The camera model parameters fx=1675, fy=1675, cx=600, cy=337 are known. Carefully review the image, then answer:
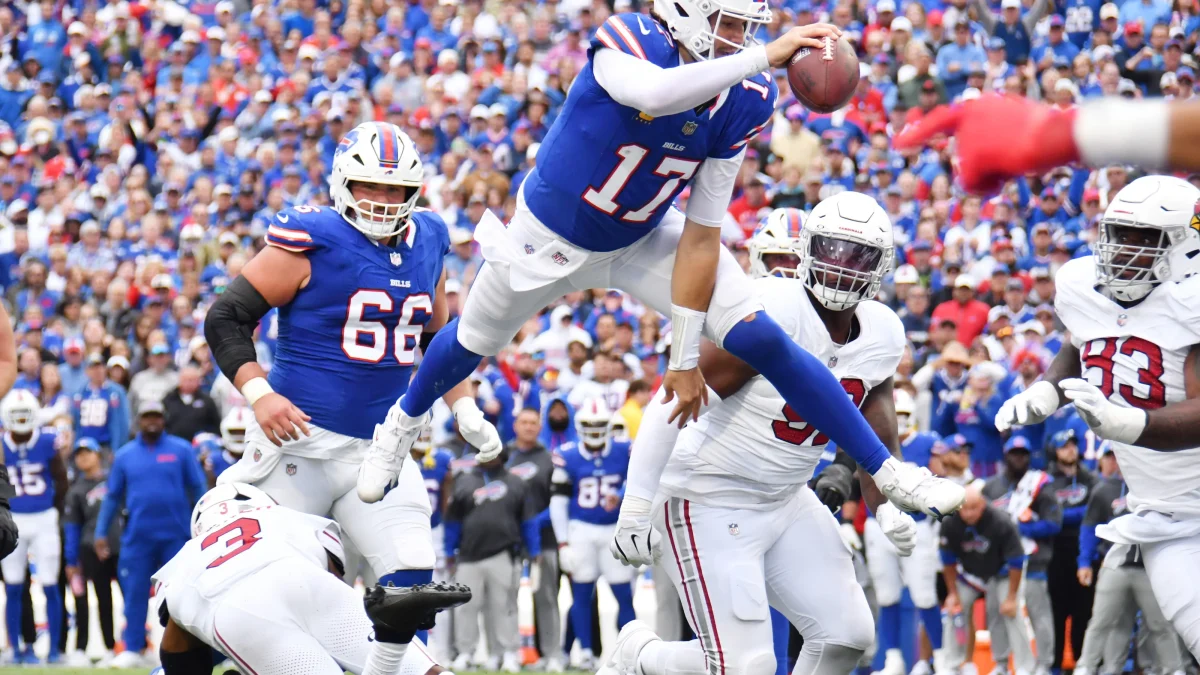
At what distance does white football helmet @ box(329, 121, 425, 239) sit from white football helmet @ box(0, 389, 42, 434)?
18.9ft

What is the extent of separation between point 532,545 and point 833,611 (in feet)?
15.5

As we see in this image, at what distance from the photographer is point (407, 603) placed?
5.27 meters

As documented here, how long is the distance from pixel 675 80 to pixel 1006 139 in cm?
165

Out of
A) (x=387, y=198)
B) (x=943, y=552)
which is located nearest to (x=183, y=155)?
(x=943, y=552)

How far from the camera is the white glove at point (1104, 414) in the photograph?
5691 millimetres

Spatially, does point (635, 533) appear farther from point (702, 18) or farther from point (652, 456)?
point (702, 18)

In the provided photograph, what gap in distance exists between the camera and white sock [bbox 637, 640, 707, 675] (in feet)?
19.5

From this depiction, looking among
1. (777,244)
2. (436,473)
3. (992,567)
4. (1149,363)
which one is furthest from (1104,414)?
(436,473)

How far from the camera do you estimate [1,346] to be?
549 cm

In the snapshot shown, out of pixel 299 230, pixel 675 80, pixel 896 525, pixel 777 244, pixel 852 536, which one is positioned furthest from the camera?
pixel 852 536

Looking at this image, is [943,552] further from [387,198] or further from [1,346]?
[1,346]

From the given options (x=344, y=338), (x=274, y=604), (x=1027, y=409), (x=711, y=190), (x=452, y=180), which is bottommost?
(x=452, y=180)

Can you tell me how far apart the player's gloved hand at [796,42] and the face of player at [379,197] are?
1750 millimetres

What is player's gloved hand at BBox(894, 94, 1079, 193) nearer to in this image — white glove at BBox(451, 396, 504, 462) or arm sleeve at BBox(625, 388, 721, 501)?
arm sleeve at BBox(625, 388, 721, 501)
